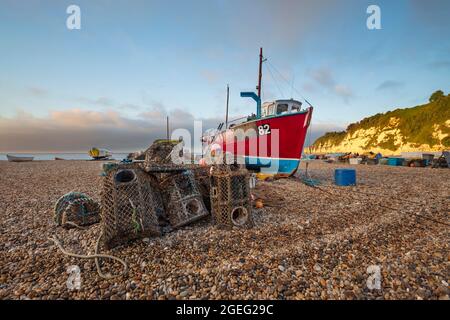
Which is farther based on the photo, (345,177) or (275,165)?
(275,165)

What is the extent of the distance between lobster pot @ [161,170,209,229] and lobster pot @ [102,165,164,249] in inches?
26.5

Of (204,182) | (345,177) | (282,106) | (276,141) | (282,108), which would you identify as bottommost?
(345,177)

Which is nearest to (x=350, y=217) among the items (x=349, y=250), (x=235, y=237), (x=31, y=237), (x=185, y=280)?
(x=349, y=250)

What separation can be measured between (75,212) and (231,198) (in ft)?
13.3

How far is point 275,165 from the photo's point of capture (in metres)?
13.8

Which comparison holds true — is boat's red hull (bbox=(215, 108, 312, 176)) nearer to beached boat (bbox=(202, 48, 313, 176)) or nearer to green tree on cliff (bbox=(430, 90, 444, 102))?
beached boat (bbox=(202, 48, 313, 176))

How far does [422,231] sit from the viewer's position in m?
4.86

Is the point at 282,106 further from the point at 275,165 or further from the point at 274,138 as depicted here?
the point at 275,165

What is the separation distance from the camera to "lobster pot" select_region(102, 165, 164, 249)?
3986 millimetres

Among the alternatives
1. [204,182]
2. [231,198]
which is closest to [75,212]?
[204,182]

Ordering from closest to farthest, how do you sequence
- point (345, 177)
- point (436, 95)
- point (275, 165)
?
point (345, 177), point (275, 165), point (436, 95)

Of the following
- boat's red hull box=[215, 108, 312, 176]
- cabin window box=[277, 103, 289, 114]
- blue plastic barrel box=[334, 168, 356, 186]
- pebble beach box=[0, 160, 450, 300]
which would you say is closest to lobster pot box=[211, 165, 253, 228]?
pebble beach box=[0, 160, 450, 300]

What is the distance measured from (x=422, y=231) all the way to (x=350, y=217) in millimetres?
1483
